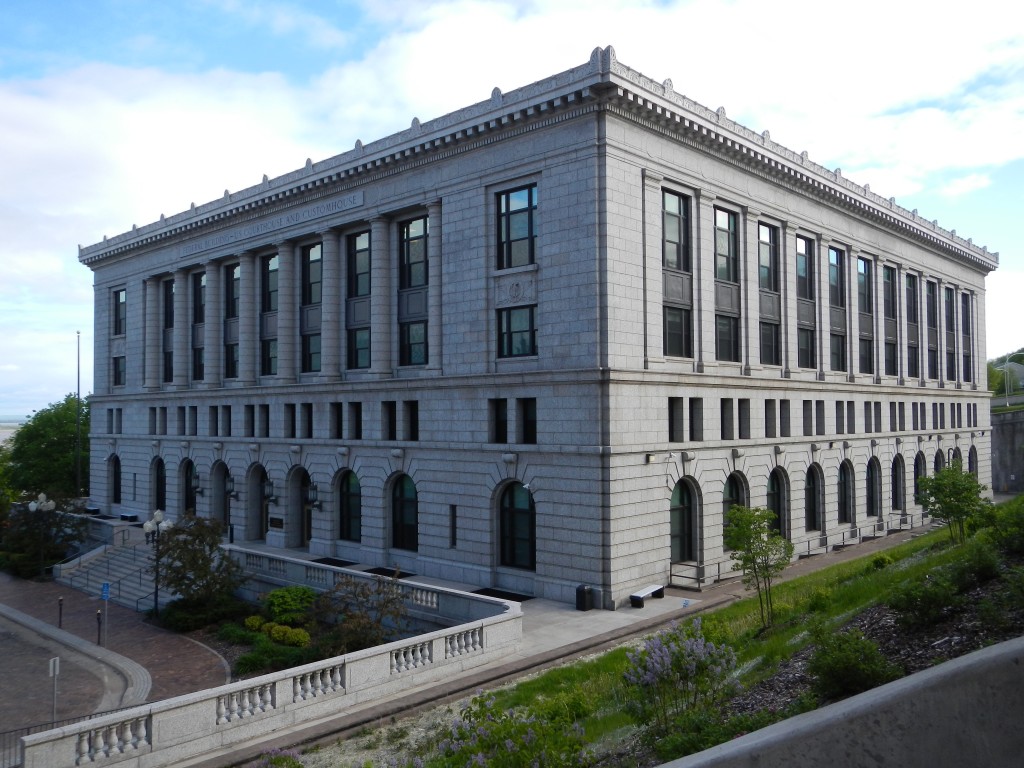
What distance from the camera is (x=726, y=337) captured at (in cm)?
3475

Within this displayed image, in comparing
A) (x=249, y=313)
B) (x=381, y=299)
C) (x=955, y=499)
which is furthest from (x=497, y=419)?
(x=249, y=313)

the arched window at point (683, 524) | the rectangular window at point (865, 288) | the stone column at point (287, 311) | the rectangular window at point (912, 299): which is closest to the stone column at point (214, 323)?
the stone column at point (287, 311)

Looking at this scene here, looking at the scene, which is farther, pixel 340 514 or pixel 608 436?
pixel 340 514

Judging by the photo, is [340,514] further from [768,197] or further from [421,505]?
Result: [768,197]

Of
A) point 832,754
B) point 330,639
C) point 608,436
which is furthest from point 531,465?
point 832,754

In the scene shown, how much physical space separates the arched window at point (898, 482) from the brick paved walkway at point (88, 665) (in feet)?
135

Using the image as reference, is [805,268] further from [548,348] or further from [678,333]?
[548,348]

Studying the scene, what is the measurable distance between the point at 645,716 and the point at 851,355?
36.5 m

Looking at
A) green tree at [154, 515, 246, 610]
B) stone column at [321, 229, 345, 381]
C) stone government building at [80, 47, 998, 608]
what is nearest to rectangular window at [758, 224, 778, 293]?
stone government building at [80, 47, 998, 608]

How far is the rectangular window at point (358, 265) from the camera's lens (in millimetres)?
38938

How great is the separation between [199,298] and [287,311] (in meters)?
11.2

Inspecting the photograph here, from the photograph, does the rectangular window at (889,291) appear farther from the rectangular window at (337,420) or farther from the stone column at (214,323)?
the stone column at (214,323)

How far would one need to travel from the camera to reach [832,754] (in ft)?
25.6

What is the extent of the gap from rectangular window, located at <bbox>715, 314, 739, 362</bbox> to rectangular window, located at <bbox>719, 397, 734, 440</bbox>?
78.3 inches
